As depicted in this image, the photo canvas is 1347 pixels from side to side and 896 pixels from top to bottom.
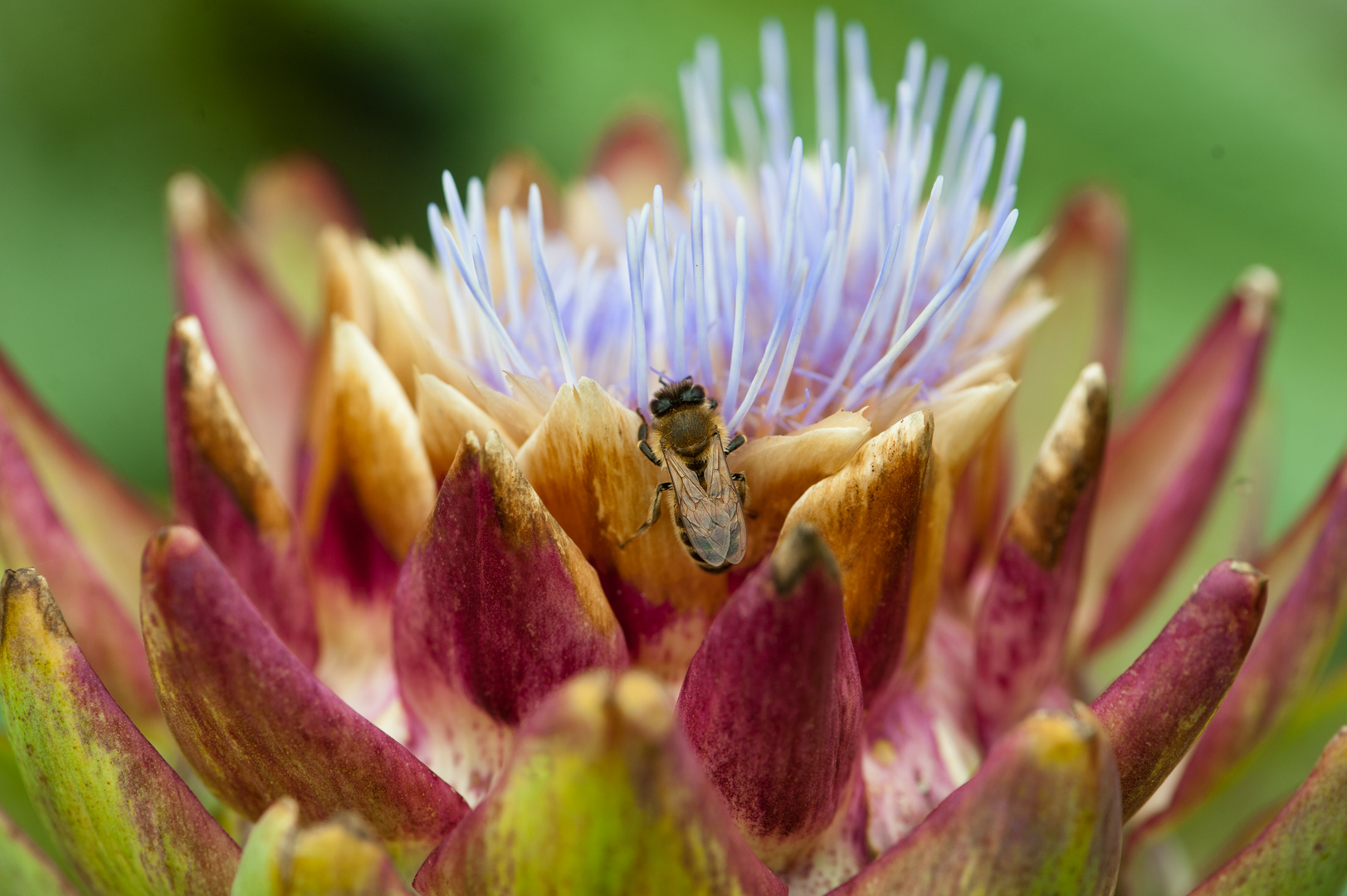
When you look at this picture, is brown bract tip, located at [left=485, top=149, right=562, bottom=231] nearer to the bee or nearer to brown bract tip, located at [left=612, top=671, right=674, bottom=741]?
the bee

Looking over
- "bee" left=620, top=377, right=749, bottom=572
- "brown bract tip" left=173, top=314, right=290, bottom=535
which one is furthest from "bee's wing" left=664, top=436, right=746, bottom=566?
"brown bract tip" left=173, top=314, right=290, bottom=535

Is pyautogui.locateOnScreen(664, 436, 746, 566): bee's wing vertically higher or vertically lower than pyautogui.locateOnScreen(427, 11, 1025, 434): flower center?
lower

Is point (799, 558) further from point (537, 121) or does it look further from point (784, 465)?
point (537, 121)

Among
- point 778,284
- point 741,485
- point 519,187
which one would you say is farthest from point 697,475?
point 519,187

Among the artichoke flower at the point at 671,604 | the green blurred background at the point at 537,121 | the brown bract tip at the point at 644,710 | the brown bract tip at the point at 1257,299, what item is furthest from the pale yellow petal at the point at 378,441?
the green blurred background at the point at 537,121

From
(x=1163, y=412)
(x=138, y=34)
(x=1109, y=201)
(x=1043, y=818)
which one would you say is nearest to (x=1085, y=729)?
(x=1043, y=818)

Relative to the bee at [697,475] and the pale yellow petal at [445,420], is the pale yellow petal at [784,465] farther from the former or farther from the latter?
the pale yellow petal at [445,420]
